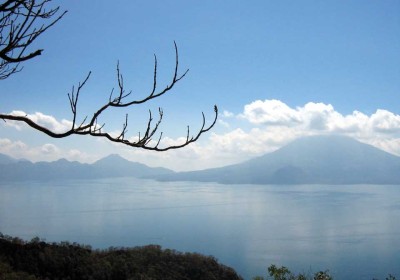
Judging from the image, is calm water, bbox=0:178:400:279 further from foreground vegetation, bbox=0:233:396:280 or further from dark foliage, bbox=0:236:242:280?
foreground vegetation, bbox=0:233:396:280

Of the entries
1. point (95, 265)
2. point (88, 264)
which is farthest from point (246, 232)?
point (95, 265)

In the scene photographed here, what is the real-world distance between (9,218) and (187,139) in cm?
12674

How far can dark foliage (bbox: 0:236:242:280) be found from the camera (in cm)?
1514

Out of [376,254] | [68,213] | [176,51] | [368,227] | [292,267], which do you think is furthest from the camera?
[68,213]

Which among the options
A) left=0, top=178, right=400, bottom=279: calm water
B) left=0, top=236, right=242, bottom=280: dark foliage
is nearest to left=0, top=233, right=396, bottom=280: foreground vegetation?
left=0, top=236, right=242, bottom=280: dark foliage

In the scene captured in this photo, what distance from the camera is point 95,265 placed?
637 inches

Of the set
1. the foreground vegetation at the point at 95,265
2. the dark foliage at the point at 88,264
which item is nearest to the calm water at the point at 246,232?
the dark foliage at the point at 88,264

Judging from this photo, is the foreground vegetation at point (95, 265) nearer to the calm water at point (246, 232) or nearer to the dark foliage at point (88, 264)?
the dark foliage at point (88, 264)

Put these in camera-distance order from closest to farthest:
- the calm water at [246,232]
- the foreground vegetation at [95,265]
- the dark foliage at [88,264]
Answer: the foreground vegetation at [95,265] < the dark foliage at [88,264] < the calm water at [246,232]

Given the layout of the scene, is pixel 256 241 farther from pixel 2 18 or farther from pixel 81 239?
pixel 2 18

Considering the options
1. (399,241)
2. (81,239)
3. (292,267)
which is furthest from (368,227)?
(81,239)

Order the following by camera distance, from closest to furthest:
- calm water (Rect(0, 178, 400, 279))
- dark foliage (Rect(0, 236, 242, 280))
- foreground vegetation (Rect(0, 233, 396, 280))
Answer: foreground vegetation (Rect(0, 233, 396, 280))
dark foliage (Rect(0, 236, 242, 280))
calm water (Rect(0, 178, 400, 279))

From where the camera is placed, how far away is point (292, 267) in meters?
59.9

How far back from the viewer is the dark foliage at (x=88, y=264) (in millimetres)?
15141
